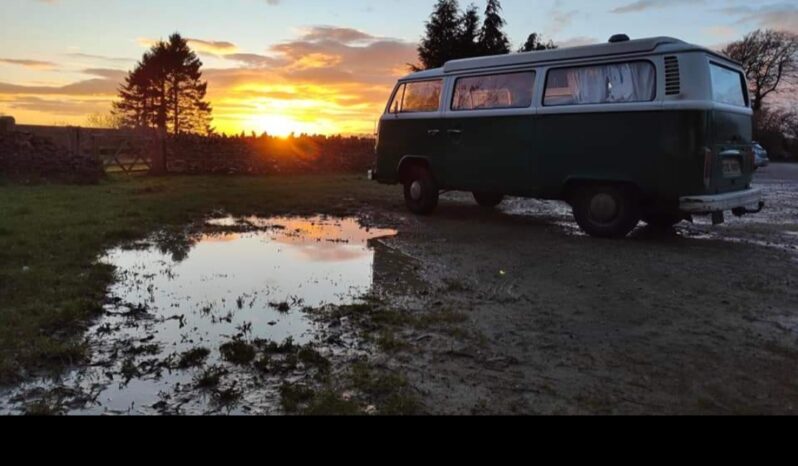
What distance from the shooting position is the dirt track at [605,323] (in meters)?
3.21

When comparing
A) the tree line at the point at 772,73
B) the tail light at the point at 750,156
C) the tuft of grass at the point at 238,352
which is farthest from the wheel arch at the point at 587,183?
the tree line at the point at 772,73

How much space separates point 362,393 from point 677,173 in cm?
582

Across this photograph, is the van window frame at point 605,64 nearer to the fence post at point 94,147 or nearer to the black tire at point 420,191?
the black tire at point 420,191

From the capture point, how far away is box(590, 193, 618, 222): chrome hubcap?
26.4 feet

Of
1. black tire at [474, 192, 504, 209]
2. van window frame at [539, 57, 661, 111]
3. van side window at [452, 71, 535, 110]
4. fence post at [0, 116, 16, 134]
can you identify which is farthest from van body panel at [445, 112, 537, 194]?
fence post at [0, 116, 16, 134]

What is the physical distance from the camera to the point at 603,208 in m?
8.14

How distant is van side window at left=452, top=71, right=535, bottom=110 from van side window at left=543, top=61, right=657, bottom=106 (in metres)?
0.44

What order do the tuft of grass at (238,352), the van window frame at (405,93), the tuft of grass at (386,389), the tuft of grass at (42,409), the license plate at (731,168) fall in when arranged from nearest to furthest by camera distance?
the tuft of grass at (42,409) → the tuft of grass at (386,389) → the tuft of grass at (238,352) → the license plate at (731,168) → the van window frame at (405,93)

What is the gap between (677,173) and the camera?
24.0ft

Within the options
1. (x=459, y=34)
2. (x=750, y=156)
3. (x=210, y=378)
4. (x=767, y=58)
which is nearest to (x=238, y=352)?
(x=210, y=378)

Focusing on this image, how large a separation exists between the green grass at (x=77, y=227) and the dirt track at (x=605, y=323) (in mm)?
2479
